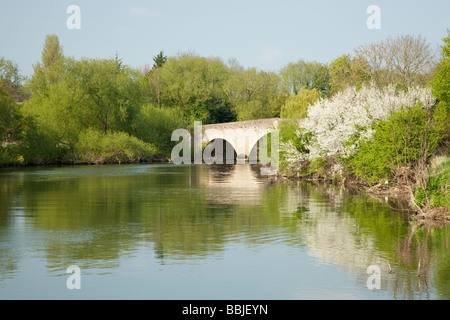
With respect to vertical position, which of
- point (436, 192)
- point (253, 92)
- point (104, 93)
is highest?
point (253, 92)

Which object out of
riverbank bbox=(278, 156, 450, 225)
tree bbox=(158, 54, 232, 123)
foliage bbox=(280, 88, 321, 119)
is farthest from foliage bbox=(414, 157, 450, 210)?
tree bbox=(158, 54, 232, 123)

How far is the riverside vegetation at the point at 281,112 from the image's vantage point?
97.5ft

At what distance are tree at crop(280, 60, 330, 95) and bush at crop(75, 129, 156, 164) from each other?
34444mm

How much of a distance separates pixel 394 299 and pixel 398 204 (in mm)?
15775

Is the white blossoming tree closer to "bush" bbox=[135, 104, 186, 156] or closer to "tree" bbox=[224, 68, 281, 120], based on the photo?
"bush" bbox=[135, 104, 186, 156]

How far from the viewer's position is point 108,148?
69.5 metres

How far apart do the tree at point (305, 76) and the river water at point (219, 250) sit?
2760 inches

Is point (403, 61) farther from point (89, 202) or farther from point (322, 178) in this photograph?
point (89, 202)

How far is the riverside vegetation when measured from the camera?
29703 mm

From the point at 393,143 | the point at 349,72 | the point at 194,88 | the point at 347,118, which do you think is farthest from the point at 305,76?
the point at 393,143

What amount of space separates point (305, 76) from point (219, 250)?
84089 millimetres

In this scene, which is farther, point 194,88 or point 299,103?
point 194,88

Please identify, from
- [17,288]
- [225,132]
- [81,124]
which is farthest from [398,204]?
[225,132]
